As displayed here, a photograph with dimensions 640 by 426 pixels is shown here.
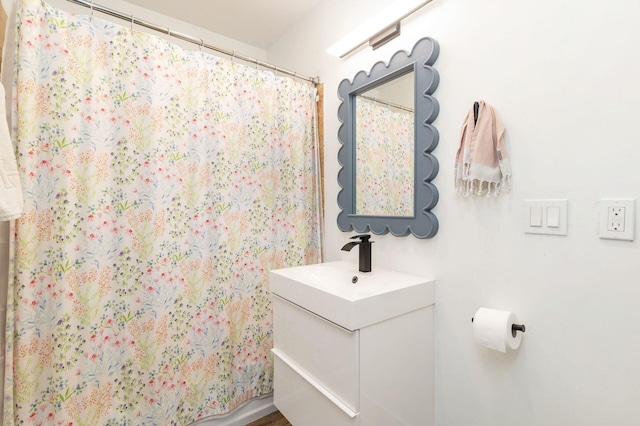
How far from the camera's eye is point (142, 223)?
4.33 feet

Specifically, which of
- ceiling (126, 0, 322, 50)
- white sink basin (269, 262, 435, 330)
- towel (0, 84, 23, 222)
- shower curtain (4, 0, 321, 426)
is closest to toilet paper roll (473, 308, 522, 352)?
white sink basin (269, 262, 435, 330)

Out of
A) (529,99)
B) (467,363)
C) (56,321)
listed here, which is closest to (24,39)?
(56,321)

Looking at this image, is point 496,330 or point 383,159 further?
point 383,159

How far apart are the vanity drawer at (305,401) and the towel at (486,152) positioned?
0.91 meters

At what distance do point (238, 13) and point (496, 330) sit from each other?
7.48 feet

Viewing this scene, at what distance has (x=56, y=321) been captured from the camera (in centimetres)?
113

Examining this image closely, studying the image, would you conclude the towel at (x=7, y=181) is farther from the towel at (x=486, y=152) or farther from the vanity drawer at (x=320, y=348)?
the towel at (x=486, y=152)

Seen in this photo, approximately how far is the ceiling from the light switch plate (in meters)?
1.72

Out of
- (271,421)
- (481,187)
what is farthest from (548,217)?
(271,421)

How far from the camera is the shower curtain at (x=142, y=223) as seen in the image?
111 cm

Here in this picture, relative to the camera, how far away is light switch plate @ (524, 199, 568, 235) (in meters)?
0.88

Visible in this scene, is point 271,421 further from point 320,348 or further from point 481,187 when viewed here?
point 481,187

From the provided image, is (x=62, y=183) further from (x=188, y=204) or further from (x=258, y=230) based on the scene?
(x=258, y=230)

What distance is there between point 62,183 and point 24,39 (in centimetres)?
53
